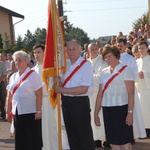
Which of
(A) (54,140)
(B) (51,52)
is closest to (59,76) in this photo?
(B) (51,52)

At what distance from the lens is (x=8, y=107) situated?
20.5 ft

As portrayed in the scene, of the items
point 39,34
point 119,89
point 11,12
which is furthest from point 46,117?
point 39,34

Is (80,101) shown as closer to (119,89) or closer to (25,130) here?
(119,89)

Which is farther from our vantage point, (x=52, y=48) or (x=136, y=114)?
(x=136, y=114)

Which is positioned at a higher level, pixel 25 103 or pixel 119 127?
pixel 25 103

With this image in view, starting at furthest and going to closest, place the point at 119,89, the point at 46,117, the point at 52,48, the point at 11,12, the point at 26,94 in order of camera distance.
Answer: the point at 11,12 < the point at 46,117 < the point at 26,94 < the point at 52,48 < the point at 119,89

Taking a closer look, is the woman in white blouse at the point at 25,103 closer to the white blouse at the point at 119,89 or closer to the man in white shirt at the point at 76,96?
the man in white shirt at the point at 76,96

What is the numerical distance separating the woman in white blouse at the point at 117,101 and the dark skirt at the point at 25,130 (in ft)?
4.04

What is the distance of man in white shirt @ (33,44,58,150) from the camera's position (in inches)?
258

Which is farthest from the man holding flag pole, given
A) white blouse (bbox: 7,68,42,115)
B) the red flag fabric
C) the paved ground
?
the paved ground

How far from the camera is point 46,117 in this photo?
6617 millimetres

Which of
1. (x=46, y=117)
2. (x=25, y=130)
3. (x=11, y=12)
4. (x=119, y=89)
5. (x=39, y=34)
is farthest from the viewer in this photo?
(x=39, y=34)

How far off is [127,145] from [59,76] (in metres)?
1.39

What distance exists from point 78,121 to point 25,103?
94cm
